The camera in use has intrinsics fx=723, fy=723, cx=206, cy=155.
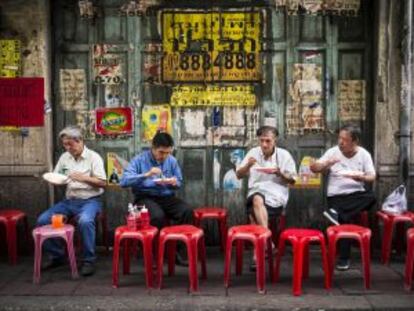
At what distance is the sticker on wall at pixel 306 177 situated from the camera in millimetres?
9109

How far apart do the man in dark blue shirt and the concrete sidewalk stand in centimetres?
66

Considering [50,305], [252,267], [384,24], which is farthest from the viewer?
[384,24]

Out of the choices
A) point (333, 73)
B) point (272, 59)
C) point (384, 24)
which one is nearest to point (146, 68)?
point (272, 59)

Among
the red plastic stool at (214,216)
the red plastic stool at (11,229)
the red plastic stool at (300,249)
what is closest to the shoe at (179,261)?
the red plastic stool at (214,216)

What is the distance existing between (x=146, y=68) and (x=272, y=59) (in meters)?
1.58

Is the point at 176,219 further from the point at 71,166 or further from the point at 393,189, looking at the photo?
the point at 393,189

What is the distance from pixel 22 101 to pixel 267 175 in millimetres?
3165

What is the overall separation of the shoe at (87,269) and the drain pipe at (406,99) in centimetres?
381

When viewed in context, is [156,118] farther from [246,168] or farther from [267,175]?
[267,175]

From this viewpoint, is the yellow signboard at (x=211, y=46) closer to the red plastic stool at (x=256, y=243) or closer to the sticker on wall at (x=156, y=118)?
the sticker on wall at (x=156, y=118)

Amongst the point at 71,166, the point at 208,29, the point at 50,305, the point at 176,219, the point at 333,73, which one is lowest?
the point at 50,305

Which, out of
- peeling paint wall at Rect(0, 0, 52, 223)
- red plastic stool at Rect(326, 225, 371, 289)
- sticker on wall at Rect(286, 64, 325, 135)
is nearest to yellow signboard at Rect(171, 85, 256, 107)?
sticker on wall at Rect(286, 64, 325, 135)

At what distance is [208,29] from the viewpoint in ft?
29.6

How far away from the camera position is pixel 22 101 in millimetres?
8875
